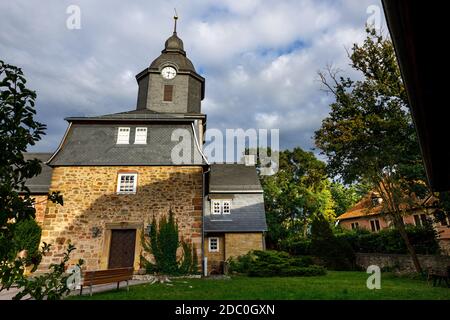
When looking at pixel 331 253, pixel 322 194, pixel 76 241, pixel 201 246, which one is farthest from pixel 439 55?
pixel 322 194

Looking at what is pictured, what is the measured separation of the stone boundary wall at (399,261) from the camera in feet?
45.7

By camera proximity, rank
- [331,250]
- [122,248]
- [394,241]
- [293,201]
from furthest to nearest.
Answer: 1. [293,201]
2. [331,250]
3. [394,241]
4. [122,248]

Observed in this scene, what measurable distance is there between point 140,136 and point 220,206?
352 inches

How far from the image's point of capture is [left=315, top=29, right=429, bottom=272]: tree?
46.8 ft

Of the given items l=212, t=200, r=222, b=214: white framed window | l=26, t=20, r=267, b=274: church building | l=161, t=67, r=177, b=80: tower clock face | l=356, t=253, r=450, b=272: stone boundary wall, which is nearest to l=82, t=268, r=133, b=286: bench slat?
l=26, t=20, r=267, b=274: church building

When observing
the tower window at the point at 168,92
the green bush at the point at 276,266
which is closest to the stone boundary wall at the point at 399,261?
the green bush at the point at 276,266

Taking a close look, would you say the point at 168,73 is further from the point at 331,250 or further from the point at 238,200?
the point at 331,250

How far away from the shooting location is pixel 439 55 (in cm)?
192

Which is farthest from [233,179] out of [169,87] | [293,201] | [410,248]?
[410,248]

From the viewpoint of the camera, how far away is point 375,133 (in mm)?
15203

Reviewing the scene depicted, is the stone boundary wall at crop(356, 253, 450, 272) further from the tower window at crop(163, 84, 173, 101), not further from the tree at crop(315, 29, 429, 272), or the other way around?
the tower window at crop(163, 84, 173, 101)

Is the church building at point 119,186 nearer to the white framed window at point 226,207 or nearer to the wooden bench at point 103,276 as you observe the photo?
the wooden bench at point 103,276

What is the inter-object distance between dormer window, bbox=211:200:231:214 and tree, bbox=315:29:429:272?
848 cm
